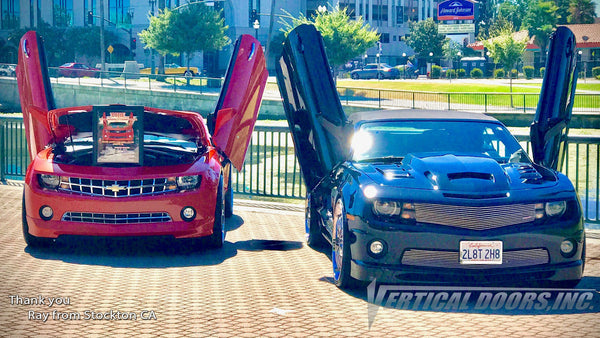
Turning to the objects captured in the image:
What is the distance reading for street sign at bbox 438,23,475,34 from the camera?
344 feet

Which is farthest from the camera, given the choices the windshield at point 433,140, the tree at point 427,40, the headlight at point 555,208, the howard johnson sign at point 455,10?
the howard johnson sign at point 455,10

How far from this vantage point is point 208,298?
670cm

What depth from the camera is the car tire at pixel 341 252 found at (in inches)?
268

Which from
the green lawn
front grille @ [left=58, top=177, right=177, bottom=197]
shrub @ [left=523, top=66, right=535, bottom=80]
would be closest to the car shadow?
front grille @ [left=58, top=177, right=177, bottom=197]

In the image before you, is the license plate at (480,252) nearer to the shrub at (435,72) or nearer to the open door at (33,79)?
the open door at (33,79)

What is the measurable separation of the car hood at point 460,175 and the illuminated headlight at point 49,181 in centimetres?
310

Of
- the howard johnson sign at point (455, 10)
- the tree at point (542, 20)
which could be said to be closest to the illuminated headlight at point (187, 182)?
the tree at point (542, 20)

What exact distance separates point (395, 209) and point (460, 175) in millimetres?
602

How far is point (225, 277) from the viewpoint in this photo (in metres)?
7.57

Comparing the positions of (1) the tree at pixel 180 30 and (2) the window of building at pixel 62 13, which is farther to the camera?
(2) the window of building at pixel 62 13

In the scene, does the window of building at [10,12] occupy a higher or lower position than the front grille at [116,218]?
higher

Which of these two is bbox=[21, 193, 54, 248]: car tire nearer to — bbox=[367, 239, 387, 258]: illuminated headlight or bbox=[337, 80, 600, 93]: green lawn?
bbox=[367, 239, 387, 258]: illuminated headlight

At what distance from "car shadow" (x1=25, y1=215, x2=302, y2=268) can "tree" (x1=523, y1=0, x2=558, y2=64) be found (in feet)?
286

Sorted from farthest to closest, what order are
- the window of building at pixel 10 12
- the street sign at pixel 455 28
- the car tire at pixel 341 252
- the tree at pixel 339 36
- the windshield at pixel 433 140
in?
1. the street sign at pixel 455 28
2. the window of building at pixel 10 12
3. the tree at pixel 339 36
4. the windshield at pixel 433 140
5. the car tire at pixel 341 252
